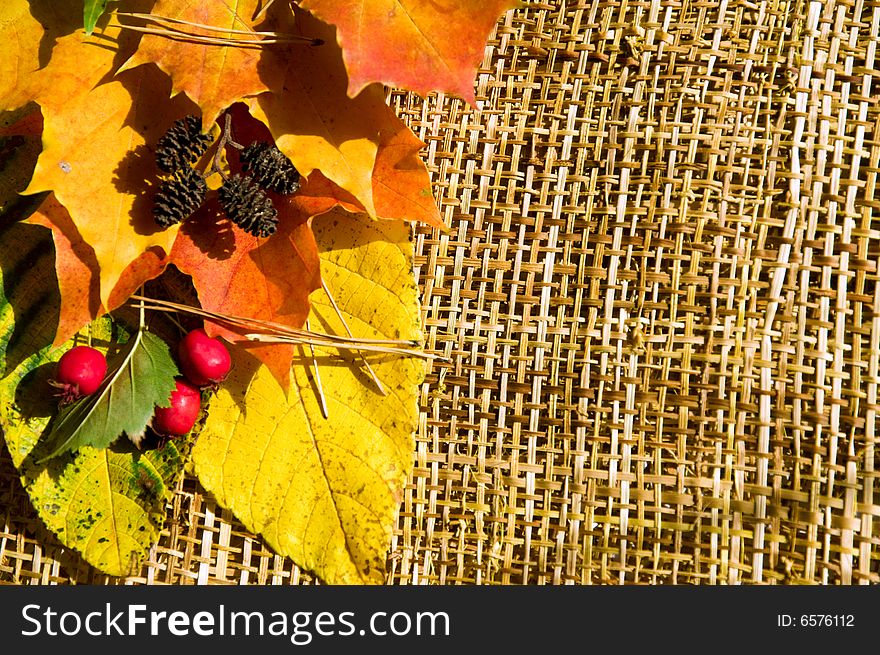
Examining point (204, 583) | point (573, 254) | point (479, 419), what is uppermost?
point (573, 254)

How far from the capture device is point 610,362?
51cm

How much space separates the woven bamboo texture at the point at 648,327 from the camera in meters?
0.49

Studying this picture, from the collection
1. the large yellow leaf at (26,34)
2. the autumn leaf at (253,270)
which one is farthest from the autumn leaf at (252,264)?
the large yellow leaf at (26,34)

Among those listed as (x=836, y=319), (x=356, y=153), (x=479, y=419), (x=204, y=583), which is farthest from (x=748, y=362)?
(x=204, y=583)

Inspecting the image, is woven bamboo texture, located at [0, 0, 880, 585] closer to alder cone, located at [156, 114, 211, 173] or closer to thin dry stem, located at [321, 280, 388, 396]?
thin dry stem, located at [321, 280, 388, 396]

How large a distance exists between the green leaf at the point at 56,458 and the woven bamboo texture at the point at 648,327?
3cm

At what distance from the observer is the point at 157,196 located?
450mm

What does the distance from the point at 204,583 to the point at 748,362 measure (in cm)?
38

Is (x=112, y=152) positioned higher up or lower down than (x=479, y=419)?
higher up

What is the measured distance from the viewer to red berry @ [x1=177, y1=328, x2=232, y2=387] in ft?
1.60

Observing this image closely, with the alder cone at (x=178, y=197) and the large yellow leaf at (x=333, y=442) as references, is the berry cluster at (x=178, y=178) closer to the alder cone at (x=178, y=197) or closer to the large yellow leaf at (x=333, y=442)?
the alder cone at (x=178, y=197)

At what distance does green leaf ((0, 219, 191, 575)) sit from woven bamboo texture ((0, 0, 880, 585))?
0.09 feet

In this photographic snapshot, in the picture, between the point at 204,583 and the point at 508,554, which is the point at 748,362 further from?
the point at 204,583

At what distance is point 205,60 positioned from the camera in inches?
17.9
